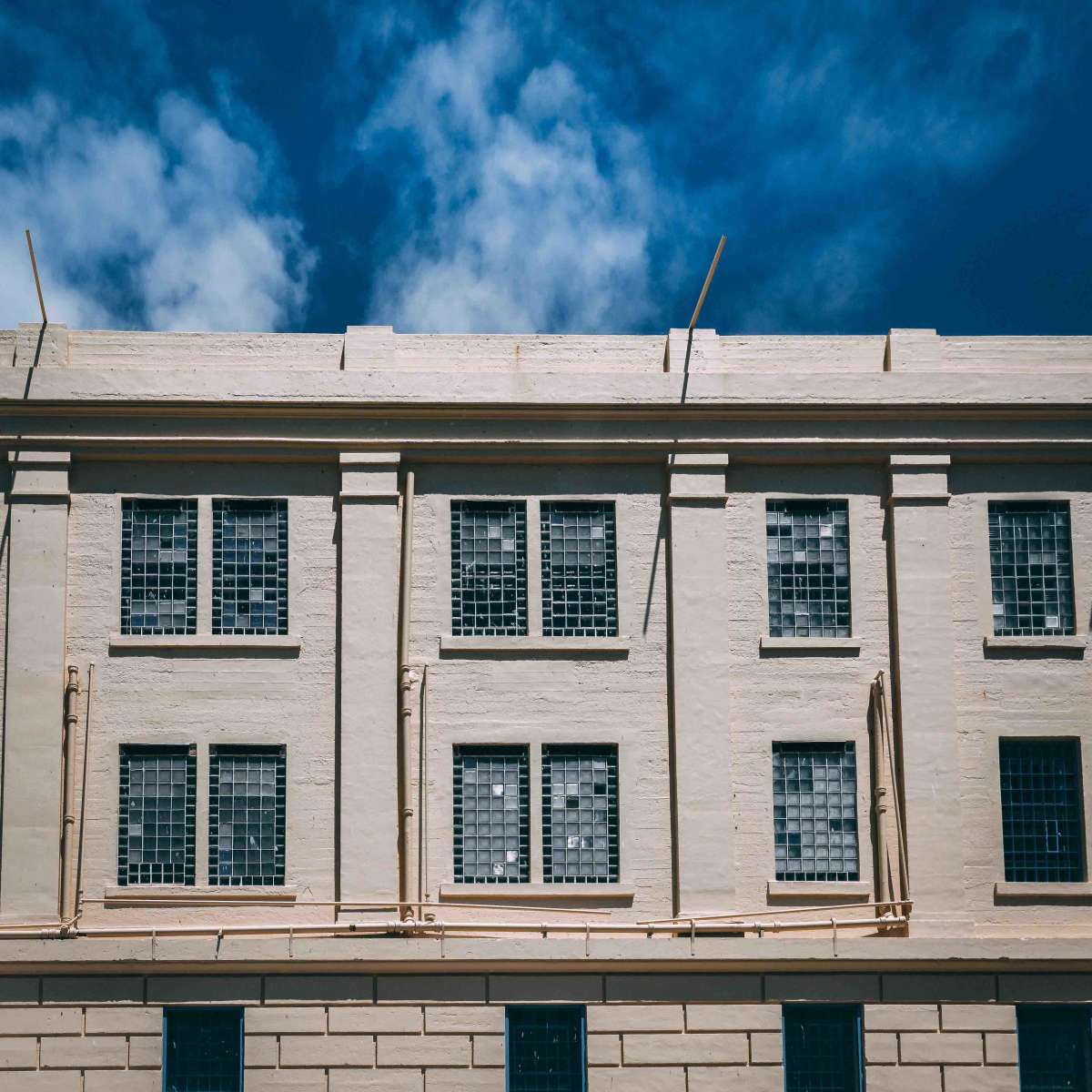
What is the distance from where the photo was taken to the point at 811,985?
2177 cm

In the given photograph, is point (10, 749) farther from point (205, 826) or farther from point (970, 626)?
point (970, 626)

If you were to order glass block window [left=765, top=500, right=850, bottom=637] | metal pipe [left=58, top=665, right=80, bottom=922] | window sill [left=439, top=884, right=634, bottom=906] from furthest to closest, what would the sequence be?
glass block window [left=765, top=500, right=850, bottom=637]
window sill [left=439, top=884, right=634, bottom=906]
metal pipe [left=58, top=665, right=80, bottom=922]

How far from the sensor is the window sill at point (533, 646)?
23094mm

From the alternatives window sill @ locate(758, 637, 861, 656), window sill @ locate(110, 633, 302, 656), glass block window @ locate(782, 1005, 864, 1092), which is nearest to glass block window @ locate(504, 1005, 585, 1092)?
glass block window @ locate(782, 1005, 864, 1092)

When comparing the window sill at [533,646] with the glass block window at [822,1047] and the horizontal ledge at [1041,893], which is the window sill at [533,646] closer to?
the glass block window at [822,1047]

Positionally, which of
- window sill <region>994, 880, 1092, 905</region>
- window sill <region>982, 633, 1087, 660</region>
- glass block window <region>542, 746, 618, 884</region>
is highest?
window sill <region>982, 633, 1087, 660</region>

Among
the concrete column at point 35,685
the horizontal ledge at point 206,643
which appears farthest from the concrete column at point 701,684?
the concrete column at point 35,685

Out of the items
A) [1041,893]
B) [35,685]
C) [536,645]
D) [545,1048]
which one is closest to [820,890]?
[1041,893]

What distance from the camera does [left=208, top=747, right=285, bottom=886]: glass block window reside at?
22.5m

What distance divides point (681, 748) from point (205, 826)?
7155 millimetres

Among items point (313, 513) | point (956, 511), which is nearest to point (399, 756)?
point (313, 513)

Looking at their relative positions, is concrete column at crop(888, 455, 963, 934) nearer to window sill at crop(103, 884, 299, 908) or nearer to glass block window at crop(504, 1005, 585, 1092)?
glass block window at crop(504, 1005, 585, 1092)

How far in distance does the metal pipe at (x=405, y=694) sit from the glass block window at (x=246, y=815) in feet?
5.91

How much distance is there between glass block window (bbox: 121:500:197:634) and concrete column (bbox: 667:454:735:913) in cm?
740
